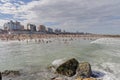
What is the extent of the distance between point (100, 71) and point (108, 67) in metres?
2.12

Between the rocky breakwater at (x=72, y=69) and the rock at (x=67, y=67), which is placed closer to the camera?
the rocky breakwater at (x=72, y=69)

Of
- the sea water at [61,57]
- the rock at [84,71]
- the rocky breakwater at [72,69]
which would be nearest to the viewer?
the rock at [84,71]

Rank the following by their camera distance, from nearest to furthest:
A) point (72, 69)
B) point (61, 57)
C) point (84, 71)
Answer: point (84, 71)
point (72, 69)
point (61, 57)

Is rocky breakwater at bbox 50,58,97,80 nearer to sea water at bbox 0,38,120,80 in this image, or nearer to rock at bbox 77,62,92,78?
rock at bbox 77,62,92,78

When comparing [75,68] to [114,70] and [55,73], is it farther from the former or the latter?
[114,70]

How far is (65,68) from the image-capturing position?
48.8 feet

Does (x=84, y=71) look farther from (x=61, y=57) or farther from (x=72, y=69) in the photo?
(x=61, y=57)

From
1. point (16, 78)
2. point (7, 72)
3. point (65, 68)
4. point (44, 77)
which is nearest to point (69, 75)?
point (65, 68)

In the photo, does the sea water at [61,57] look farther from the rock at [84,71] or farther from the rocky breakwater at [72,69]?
the rocky breakwater at [72,69]

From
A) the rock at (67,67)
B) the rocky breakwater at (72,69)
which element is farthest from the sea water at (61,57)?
the rock at (67,67)

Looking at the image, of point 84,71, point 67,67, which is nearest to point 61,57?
point 67,67

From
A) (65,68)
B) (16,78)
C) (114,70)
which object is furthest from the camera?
(114,70)

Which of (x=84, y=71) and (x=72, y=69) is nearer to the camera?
(x=84, y=71)

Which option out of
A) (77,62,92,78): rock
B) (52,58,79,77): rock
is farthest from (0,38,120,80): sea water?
(52,58,79,77): rock
